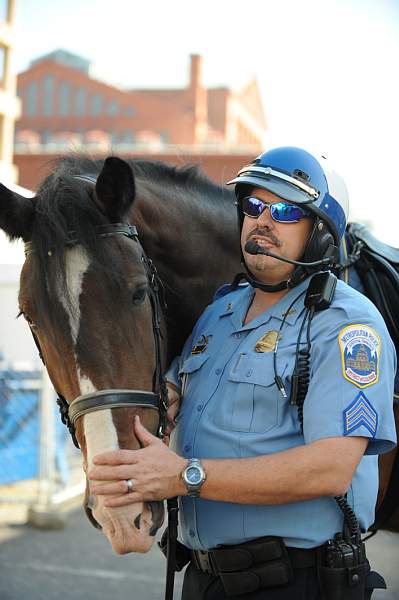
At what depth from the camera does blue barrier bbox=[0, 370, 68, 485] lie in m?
7.25

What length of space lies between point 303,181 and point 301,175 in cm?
3

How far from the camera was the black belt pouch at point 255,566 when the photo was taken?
77.7 inches

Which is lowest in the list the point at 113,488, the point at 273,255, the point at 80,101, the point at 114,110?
the point at 113,488

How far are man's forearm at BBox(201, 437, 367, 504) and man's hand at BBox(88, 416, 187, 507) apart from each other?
0.26ft

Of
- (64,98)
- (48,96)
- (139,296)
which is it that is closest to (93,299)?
(139,296)

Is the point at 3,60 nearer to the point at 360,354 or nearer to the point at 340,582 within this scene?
the point at 360,354

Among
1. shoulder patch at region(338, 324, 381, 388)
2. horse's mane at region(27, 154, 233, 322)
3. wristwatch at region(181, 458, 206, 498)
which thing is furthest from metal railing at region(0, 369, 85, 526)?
shoulder patch at region(338, 324, 381, 388)

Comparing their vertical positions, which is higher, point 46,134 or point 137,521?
point 137,521

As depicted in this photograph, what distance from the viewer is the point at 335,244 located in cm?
229

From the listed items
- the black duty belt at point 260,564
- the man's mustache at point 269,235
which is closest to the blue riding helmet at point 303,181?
the man's mustache at point 269,235

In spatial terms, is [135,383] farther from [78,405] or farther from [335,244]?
[335,244]

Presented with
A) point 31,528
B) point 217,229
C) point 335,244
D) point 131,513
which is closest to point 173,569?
point 131,513

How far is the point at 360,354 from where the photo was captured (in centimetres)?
191

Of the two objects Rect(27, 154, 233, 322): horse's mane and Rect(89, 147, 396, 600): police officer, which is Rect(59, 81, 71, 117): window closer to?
Rect(27, 154, 233, 322): horse's mane
